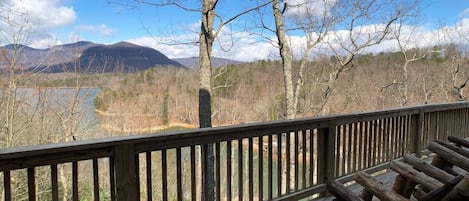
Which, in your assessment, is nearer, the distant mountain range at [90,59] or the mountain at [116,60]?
the distant mountain range at [90,59]

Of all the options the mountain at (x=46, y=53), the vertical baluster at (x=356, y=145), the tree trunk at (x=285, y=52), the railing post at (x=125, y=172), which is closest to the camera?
the railing post at (x=125, y=172)

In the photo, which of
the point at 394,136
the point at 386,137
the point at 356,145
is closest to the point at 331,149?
the point at 356,145

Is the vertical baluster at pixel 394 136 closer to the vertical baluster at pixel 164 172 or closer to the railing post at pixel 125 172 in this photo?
the vertical baluster at pixel 164 172

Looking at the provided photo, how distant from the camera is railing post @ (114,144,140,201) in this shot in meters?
1.89

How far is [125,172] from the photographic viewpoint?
1919 mm

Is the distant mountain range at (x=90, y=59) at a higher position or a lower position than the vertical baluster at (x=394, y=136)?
higher

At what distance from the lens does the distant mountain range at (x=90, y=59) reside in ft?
26.1

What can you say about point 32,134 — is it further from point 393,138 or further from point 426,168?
point 426,168

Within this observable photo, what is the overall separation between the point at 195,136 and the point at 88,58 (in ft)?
30.7

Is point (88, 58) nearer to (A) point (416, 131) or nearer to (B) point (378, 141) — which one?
(B) point (378, 141)

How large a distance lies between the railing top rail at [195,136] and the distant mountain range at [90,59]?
6509 millimetres

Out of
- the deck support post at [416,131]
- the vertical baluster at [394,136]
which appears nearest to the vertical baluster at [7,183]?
the vertical baluster at [394,136]

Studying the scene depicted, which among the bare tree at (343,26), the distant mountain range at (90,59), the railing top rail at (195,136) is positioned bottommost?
the railing top rail at (195,136)

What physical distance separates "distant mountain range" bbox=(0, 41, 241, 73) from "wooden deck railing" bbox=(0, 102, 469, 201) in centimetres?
557
